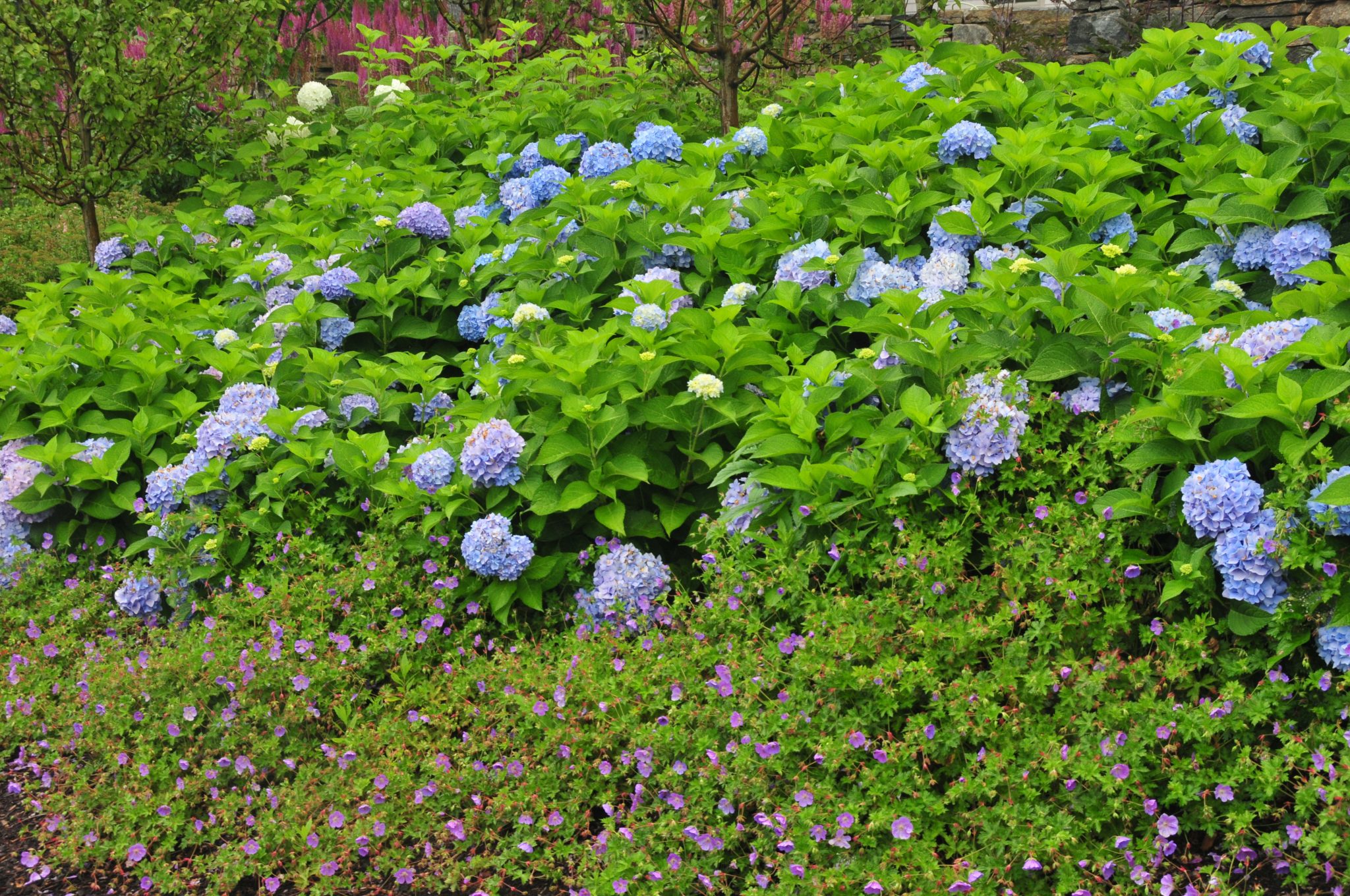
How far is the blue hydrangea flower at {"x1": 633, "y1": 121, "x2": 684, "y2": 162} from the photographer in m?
5.15

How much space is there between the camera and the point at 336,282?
4750 mm

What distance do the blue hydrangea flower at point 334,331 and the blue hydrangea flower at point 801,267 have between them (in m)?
1.82

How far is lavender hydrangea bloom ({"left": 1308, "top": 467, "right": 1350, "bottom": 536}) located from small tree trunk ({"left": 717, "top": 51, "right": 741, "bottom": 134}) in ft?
13.7

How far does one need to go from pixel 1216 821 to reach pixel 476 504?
2134mm

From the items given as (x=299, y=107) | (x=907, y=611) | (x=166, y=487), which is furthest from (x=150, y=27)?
(x=907, y=611)

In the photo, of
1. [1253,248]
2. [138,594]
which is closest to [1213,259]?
[1253,248]

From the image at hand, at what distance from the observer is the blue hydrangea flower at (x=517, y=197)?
5.19 m

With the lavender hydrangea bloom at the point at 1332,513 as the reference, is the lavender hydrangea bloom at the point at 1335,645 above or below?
below

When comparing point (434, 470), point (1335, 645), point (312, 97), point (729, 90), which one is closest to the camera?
point (1335, 645)

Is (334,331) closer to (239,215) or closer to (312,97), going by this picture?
(239,215)

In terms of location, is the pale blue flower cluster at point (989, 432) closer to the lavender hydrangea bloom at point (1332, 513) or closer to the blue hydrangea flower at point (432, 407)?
the lavender hydrangea bloom at point (1332, 513)

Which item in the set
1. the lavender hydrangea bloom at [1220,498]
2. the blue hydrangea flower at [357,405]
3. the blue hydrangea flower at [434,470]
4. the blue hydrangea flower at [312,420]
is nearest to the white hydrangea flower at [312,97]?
the blue hydrangea flower at [357,405]

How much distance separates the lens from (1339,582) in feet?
7.86

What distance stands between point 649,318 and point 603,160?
1.62 metres
